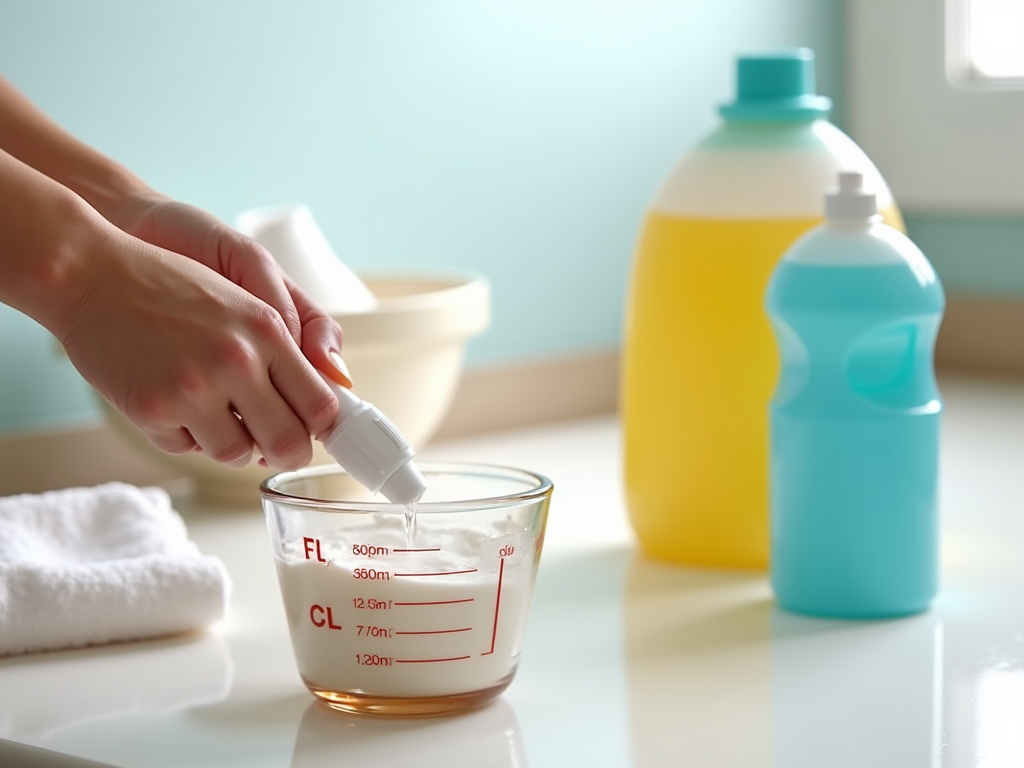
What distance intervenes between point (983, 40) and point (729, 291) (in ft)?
2.98

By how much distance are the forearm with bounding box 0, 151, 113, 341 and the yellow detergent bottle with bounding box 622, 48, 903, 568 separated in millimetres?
377

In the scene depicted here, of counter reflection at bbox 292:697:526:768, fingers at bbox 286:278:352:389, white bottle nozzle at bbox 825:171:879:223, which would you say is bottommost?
counter reflection at bbox 292:697:526:768

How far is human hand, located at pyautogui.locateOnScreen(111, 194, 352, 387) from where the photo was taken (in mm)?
680

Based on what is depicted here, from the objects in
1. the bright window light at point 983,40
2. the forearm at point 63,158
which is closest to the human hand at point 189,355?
the forearm at point 63,158

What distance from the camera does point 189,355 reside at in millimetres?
589

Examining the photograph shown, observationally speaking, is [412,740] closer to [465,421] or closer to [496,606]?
[496,606]

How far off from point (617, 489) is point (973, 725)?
52 centimetres

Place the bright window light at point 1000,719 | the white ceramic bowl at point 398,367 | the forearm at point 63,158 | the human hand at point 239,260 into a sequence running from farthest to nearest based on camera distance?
1. the white ceramic bowl at point 398,367
2. the forearm at point 63,158
3. the human hand at point 239,260
4. the bright window light at point 1000,719

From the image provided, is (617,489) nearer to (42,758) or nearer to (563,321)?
(563,321)

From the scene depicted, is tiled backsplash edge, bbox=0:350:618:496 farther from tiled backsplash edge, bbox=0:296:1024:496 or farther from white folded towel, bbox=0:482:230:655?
white folded towel, bbox=0:482:230:655

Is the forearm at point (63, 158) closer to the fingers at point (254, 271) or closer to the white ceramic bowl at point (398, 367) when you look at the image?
the fingers at point (254, 271)

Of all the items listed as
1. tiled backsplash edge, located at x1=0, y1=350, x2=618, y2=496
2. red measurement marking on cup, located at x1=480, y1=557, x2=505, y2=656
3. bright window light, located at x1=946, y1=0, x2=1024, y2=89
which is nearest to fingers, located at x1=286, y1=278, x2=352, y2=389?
red measurement marking on cup, located at x1=480, y1=557, x2=505, y2=656

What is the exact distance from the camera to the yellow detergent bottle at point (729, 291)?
848 mm

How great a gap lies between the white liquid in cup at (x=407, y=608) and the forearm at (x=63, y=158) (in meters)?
0.29
